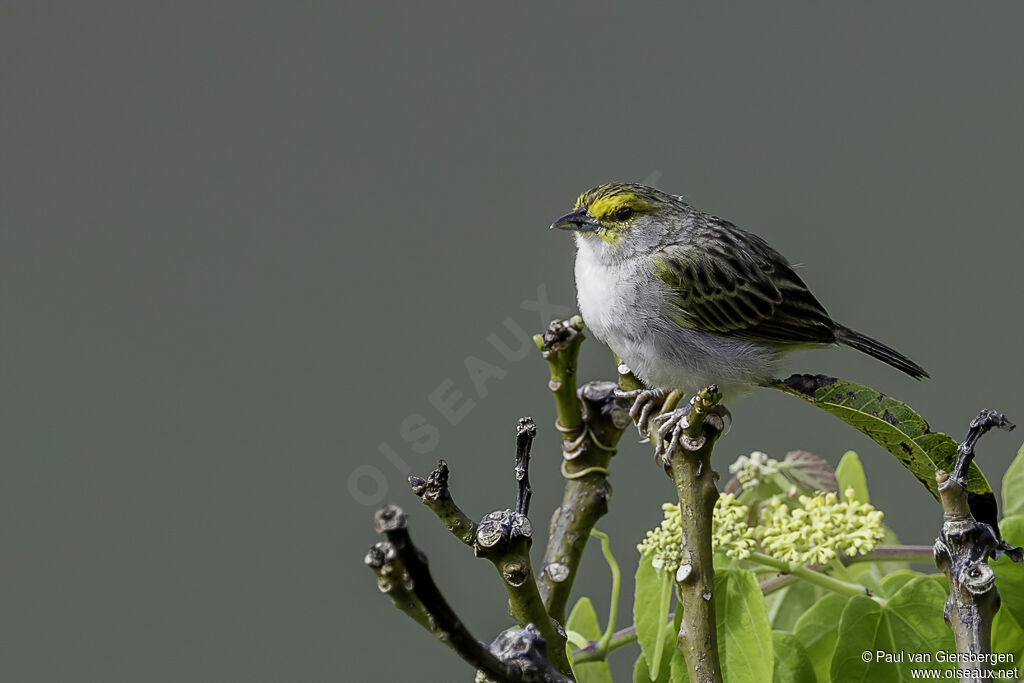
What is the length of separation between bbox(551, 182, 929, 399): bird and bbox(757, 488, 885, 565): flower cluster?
0.30 meters

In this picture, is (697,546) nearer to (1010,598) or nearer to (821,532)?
(821,532)

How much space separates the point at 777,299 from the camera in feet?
4.50

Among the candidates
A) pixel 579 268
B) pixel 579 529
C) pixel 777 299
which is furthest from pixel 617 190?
pixel 579 529

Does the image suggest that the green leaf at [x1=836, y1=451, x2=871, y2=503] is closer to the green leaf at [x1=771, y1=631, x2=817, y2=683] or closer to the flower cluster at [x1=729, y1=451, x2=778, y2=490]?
the flower cluster at [x1=729, y1=451, x2=778, y2=490]

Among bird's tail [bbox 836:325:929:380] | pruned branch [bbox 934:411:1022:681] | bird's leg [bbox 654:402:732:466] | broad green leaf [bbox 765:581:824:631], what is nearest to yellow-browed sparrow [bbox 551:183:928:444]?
bird's tail [bbox 836:325:929:380]

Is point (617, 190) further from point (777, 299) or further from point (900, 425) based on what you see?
point (900, 425)

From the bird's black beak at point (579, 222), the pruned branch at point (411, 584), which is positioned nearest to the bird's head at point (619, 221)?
the bird's black beak at point (579, 222)

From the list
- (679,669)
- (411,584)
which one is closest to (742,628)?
(679,669)

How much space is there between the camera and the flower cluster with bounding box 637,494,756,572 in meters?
0.92

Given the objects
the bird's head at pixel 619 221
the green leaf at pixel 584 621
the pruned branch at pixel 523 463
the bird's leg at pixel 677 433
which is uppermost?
the bird's head at pixel 619 221

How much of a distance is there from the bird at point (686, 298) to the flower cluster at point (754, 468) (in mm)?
144

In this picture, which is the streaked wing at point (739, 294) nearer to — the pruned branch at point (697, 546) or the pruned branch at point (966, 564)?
the pruned branch at point (697, 546)

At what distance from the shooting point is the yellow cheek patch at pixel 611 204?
1.46 meters

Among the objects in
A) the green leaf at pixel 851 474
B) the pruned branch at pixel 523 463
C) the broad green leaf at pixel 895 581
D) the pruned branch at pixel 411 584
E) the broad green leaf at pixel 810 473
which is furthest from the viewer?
the green leaf at pixel 851 474
